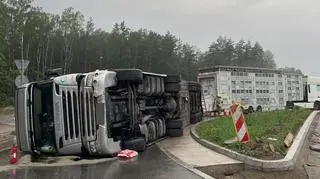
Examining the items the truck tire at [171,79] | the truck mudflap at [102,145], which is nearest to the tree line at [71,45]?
the truck tire at [171,79]

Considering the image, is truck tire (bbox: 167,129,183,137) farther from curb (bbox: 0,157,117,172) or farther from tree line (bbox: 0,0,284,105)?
tree line (bbox: 0,0,284,105)

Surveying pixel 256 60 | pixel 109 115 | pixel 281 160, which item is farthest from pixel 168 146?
pixel 256 60

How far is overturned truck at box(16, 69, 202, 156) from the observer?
12.8 metres

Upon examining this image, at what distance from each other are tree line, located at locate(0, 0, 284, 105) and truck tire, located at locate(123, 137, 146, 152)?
24.9 metres

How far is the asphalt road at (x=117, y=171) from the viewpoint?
1028 centimetres

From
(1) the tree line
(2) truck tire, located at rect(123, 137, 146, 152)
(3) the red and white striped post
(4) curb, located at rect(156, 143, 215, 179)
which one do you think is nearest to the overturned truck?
(2) truck tire, located at rect(123, 137, 146, 152)

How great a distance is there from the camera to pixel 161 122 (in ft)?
58.4

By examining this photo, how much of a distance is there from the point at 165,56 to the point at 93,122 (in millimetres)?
85051

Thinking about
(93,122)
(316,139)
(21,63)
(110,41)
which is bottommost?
(316,139)

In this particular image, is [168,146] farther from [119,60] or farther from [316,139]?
[119,60]

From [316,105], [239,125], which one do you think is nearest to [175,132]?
[239,125]

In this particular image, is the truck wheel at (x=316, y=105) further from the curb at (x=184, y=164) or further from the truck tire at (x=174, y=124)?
the curb at (x=184, y=164)

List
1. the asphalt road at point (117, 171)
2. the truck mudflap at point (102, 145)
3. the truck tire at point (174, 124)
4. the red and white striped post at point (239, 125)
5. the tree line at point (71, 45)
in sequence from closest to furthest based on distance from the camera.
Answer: the asphalt road at point (117, 171) → the truck mudflap at point (102, 145) → the red and white striped post at point (239, 125) → the truck tire at point (174, 124) → the tree line at point (71, 45)

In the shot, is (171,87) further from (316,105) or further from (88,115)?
(316,105)
